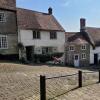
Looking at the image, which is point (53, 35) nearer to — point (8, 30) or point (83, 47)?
point (83, 47)

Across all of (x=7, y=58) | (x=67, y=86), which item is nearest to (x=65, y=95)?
(x=67, y=86)

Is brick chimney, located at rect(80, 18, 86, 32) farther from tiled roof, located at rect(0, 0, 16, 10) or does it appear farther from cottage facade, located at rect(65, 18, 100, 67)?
tiled roof, located at rect(0, 0, 16, 10)

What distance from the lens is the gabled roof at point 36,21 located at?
31156 mm

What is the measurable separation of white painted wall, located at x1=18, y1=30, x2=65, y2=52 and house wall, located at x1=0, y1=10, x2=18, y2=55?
39.2 inches

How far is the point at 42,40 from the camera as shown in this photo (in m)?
33.1

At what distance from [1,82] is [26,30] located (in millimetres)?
19559

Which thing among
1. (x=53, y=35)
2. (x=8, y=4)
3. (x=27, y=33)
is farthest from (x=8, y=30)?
(x=53, y=35)

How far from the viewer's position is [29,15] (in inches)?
1326

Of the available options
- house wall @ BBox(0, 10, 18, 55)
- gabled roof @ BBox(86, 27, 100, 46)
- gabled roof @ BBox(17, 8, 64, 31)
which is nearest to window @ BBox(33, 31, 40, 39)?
gabled roof @ BBox(17, 8, 64, 31)

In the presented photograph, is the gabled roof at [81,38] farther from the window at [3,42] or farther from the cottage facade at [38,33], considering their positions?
the window at [3,42]

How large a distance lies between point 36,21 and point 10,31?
19.6 ft

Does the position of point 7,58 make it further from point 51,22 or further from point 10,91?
point 10,91

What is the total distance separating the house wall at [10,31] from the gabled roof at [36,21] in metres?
1.21

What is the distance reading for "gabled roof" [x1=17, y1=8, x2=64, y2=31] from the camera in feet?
102
